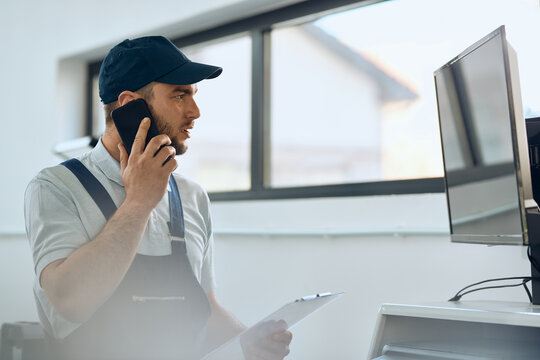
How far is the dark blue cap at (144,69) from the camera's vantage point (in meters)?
1.50

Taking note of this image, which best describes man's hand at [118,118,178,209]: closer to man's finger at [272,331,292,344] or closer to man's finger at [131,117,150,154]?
man's finger at [131,117,150,154]

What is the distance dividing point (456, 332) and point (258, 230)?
1205mm

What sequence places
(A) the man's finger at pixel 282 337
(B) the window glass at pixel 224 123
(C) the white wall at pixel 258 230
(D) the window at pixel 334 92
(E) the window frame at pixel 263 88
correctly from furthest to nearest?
(B) the window glass at pixel 224 123 < (E) the window frame at pixel 263 88 < (D) the window at pixel 334 92 < (C) the white wall at pixel 258 230 < (A) the man's finger at pixel 282 337

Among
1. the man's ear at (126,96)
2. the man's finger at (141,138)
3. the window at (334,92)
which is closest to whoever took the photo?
the man's finger at (141,138)

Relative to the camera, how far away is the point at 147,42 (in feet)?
5.10

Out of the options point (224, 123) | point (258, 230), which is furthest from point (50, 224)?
point (224, 123)

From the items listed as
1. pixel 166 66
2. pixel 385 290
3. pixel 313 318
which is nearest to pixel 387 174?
pixel 385 290

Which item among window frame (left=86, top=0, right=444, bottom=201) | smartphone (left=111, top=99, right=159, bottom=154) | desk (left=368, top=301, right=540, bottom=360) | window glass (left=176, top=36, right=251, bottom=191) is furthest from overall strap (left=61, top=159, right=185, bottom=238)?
window glass (left=176, top=36, right=251, bottom=191)

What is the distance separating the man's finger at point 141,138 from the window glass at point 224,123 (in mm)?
1199

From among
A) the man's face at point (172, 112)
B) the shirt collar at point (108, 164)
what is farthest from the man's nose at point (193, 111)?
the shirt collar at point (108, 164)

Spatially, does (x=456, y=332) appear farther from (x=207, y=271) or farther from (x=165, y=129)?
(x=165, y=129)

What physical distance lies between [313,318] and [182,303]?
2.73 ft

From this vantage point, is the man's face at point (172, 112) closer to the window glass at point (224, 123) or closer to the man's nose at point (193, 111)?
the man's nose at point (193, 111)

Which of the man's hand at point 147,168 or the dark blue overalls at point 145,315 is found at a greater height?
the man's hand at point 147,168
